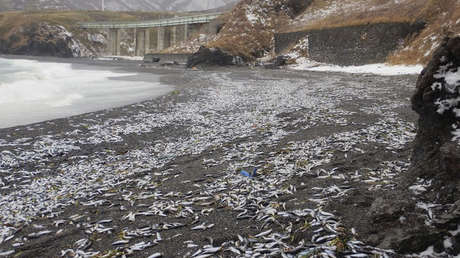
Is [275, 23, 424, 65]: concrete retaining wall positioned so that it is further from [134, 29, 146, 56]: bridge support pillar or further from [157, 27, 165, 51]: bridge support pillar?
[134, 29, 146, 56]: bridge support pillar

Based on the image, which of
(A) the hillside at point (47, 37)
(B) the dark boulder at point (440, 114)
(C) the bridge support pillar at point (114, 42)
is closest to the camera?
(B) the dark boulder at point (440, 114)

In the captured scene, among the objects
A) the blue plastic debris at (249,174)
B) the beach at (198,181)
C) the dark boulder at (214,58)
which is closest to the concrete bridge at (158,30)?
the dark boulder at (214,58)

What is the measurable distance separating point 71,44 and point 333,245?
6419 inches

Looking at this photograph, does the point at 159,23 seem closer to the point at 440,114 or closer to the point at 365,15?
the point at 365,15

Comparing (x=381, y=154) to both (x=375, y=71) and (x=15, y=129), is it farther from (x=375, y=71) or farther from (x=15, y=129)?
(x=375, y=71)

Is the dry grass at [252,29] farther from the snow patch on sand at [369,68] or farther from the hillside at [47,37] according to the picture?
the hillside at [47,37]

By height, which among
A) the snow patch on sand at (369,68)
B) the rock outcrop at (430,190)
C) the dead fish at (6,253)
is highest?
the snow patch on sand at (369,68)

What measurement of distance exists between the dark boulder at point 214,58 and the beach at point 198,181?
47033mm

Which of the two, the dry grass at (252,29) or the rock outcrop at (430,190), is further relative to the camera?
the dry grass at (252,29)

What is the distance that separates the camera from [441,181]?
5125 millimetres

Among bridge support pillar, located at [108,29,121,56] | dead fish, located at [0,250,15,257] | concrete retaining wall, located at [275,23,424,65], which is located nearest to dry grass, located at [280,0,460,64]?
concrete retaining wall, located at [275,23,424,65]

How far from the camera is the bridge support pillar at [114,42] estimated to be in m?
158

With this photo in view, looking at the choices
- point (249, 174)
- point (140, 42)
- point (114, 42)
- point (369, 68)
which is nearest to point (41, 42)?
point (114, 42)

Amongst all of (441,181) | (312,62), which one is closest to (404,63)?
(312,62)
